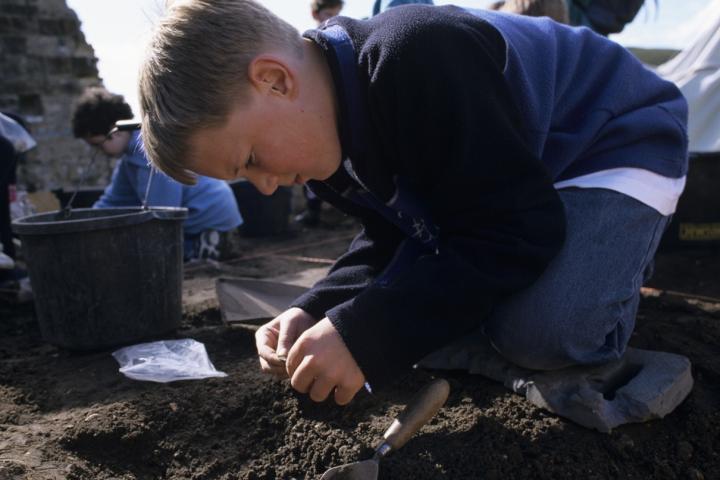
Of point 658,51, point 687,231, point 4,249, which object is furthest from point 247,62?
point 658,51

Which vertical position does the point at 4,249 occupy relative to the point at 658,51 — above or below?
below

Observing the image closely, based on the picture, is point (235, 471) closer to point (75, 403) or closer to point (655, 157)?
point (75, 403)

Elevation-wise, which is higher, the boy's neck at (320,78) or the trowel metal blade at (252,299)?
the boy's neck at (320,78)

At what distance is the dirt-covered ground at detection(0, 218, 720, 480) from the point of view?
128 cm

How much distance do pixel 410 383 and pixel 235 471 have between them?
1.63ft

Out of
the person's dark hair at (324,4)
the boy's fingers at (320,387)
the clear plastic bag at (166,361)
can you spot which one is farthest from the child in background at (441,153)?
the person's dark hair at (324,4)

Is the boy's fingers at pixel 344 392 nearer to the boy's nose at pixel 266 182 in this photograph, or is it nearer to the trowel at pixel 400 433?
the trowel at pixel 400 433

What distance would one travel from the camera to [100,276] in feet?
6.57

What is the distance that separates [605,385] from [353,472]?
2.10 feet

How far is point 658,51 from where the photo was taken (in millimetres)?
4285

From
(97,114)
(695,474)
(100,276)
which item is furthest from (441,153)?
(97,114)

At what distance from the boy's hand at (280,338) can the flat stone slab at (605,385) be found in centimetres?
41

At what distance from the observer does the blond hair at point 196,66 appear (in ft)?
3.99

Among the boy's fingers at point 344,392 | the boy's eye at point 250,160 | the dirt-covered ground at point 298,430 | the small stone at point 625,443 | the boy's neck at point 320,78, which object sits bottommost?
the dirt-covered ground at point 298,430
